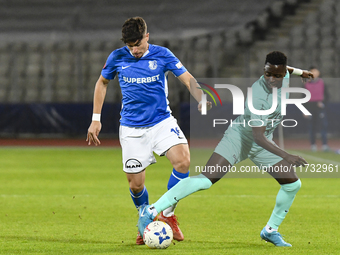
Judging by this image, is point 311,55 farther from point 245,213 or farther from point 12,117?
point 245,213

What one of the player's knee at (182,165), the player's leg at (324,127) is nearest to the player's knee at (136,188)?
the player's knee at (182,165)

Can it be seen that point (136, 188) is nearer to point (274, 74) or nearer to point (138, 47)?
point (138, 47)

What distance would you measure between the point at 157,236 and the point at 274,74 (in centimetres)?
186

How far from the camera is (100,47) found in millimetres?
23703

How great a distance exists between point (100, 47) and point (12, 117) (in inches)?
209

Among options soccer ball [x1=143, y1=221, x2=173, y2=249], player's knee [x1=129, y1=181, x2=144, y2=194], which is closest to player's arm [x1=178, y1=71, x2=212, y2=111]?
player's knee [x1=129, y1=181, x2=144, y2=194]

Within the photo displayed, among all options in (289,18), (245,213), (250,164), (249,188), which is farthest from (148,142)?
(289,18)

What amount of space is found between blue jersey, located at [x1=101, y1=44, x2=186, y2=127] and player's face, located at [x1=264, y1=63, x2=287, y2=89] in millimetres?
915

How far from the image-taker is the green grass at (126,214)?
553 centimetres

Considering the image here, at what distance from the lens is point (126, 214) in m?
7.36

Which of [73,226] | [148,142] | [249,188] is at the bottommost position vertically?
[249,188]

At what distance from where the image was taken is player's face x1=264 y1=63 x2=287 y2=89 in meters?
5.36

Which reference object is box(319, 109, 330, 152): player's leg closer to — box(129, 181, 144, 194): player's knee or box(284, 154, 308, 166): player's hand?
box(129, 181, 144, 194): player's knee

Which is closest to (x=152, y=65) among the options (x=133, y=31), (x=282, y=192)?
(x=133, y=31)
